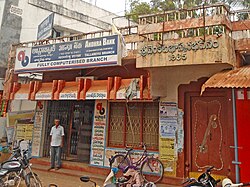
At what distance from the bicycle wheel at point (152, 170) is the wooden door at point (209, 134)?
3.10 feet

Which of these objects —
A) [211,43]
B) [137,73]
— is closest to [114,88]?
[137,73]

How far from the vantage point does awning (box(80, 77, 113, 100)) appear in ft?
24.7

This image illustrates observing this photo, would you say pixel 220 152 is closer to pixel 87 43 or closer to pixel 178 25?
pixel 178 25

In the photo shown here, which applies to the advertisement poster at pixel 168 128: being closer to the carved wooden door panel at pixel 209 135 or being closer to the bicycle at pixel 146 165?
the carved wooden door panel at pixel 209 135

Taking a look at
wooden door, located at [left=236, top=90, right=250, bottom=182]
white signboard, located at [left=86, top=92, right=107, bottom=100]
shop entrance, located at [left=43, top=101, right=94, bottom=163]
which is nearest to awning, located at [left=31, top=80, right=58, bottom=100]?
shop entrance, located at [left=43, top=101, right=94, bottom=163]

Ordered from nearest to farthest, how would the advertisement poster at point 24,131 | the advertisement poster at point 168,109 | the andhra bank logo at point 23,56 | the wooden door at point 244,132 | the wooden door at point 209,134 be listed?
the wooden door at point 244,132, the wooden door at point 209,134, the advertisement poster at point 168,109, the andhra bank logo at point 23,56, the advertisement poster at point 24,131

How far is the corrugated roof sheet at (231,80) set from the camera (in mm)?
4941

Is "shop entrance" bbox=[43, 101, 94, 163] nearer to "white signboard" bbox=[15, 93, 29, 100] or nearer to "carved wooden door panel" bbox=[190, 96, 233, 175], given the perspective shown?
"white signboard" bbox=[15, 93, 29, 100]

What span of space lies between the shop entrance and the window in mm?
1348

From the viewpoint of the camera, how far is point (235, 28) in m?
6.16

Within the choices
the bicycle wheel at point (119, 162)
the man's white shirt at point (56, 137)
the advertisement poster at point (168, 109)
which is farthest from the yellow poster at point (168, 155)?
the man's white shirt at point (56, 137)

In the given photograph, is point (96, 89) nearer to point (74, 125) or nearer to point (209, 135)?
point (74, 125)

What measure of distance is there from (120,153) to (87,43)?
398 centimetres

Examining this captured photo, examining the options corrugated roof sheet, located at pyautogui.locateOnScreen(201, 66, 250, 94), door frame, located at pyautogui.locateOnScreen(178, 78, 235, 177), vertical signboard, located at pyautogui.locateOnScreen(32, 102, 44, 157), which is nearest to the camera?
corrugated roof sheet, located at pyautogui.locateOnScreen(201, 66, 250, 94)
